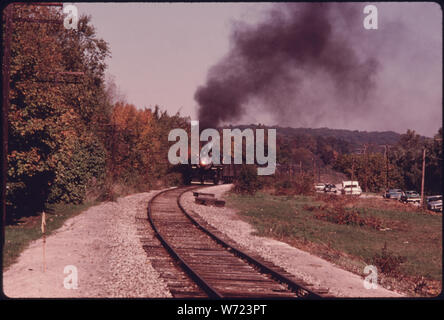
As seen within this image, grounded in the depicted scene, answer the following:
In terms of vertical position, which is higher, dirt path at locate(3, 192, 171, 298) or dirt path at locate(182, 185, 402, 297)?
dirt path at locate(3, 192, 171, 298)

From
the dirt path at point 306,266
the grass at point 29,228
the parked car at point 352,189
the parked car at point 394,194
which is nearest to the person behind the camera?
the dirt path at point 306,266

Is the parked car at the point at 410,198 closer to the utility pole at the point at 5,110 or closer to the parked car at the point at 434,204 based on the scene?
the parked car at the point at 434,204

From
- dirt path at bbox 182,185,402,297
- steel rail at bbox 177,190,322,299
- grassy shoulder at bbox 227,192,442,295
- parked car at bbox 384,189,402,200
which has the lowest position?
parked car at bbox 384,189,402,200

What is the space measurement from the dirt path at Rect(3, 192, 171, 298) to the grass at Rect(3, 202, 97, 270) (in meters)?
0.27

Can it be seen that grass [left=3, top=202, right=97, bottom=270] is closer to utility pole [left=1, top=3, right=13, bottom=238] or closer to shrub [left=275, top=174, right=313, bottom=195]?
utility pole [left=1, top=3, right=13, bottom=238]

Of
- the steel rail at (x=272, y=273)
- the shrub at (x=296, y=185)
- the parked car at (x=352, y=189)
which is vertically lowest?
A: the parked car at (x=352, y=189)

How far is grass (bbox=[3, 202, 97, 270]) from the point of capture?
1071 centimetres

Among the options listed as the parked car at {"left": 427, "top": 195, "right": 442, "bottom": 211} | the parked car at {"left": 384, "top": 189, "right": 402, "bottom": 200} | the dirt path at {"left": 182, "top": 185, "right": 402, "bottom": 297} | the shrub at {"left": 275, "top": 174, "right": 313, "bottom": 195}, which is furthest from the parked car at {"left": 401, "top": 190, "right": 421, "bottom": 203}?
the dirt path at {"left": 182, "top": 185, "right": 402, "bottom": 297}

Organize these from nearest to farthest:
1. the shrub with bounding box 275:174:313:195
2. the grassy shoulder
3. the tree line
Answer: the grassy shoulder < the shrub with bounding box 275:174:313:195 < the tree line

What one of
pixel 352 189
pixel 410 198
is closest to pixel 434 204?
pixel 410 198

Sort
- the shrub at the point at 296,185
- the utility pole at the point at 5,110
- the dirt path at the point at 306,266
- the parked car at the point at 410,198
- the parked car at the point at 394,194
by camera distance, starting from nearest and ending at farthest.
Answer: the utility pole at the point at 5,110 → the dirt path at the point at 306,266 → the shrub at the point at 296,185 → the parked car at the point at 410,198 → the parked car at the point at 394,194

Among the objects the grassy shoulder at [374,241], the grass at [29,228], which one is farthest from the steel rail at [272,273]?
the grass at [29,228]

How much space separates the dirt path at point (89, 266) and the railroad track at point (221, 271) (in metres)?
0.71

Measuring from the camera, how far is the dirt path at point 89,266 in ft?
25.4
